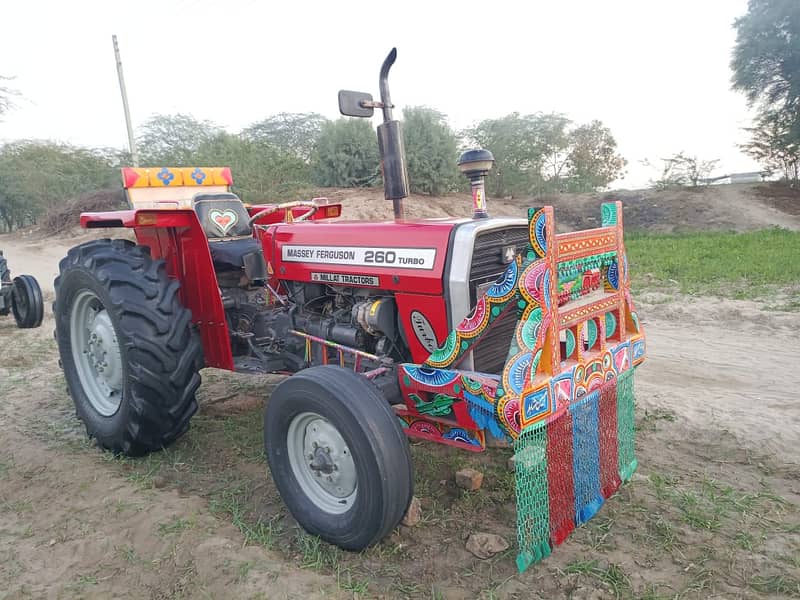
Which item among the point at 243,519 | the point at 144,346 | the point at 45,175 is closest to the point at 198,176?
the point at 144,346

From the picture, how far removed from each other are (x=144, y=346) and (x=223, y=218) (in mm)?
1351

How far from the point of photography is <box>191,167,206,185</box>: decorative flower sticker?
6528 millimetres

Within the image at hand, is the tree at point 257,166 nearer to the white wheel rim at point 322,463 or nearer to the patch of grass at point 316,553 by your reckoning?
the white wheel rim at point 322,463

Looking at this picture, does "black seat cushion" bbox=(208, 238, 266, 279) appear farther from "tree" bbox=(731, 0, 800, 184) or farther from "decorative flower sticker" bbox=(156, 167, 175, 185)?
"tree" bbox=(731, 0, 800, 184)

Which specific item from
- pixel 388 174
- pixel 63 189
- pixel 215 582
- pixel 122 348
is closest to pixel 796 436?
pixel 388 174

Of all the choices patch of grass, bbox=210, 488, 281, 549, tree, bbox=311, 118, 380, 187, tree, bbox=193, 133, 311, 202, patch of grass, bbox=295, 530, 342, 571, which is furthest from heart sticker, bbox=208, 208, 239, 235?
tree, bbox=311, 118, 380, 187

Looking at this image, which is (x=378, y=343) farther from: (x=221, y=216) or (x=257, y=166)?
(x=257, y=166)

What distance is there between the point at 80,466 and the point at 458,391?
231 centimetres

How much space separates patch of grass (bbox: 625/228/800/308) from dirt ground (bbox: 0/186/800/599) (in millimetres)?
3072

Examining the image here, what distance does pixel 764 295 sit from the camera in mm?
6641

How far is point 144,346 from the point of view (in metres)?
3.15

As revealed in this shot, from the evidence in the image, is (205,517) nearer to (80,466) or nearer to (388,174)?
(80,466)

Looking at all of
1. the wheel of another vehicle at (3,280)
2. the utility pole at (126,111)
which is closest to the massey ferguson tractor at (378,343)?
the wheel of another vehicle at (3,280)

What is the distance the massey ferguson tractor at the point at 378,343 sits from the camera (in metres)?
2.29
